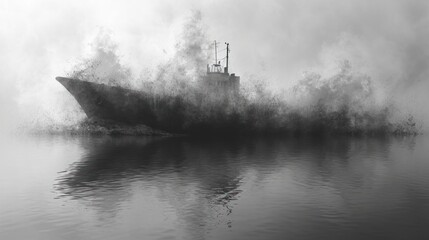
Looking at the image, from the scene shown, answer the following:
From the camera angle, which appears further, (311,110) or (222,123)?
(311,110)

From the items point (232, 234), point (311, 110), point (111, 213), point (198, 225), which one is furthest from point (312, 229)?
point (311, 110)

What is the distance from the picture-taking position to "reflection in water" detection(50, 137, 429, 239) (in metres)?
19.9

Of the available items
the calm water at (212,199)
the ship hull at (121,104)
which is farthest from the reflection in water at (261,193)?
the ship hull at (121,104)

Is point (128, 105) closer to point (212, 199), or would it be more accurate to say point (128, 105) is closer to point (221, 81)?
point (221, 81)

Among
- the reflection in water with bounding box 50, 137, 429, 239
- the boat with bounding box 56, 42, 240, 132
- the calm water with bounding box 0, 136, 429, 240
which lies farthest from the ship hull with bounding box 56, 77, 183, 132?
the calm water with bounding box 0, 136, 429, 240

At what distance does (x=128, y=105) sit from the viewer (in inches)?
3334

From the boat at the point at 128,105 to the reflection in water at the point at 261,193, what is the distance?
128ft

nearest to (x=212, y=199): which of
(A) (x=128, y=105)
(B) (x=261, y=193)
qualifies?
(B) (x=261, y=193)

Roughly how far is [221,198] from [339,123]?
86.8 meters

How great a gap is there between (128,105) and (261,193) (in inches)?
2423

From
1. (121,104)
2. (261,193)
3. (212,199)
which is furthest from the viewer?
(121,104)

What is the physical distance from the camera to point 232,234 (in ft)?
61.6

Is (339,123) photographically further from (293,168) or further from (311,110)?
(293,168)

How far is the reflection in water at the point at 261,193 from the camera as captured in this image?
1993cm
